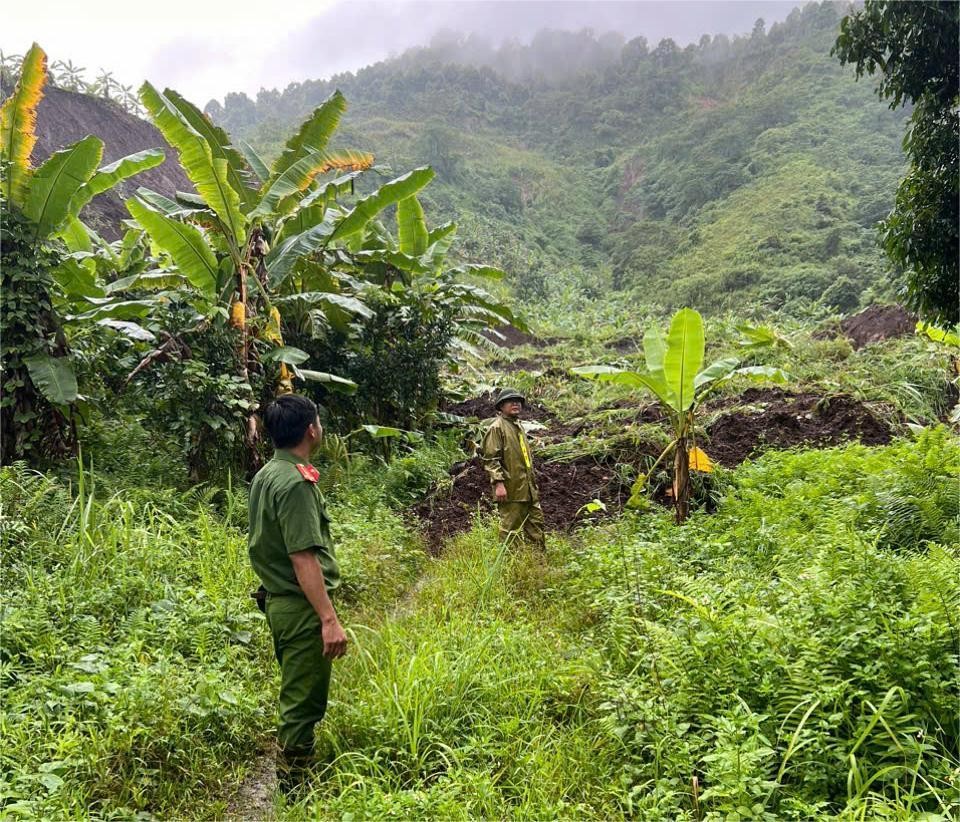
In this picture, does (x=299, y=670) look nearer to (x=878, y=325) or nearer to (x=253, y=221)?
(x=253, y=221)

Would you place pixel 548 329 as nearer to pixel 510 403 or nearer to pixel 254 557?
pixel 510 403

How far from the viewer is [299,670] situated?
3.02 metres

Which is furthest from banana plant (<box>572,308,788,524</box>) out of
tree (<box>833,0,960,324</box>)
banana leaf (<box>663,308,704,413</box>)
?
tree (<box>833,0,960,324</box>)

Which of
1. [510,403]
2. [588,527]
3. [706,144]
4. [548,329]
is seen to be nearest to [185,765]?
[510,403]

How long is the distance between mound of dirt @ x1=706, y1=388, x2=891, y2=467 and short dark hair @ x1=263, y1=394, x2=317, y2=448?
5638 millimetres

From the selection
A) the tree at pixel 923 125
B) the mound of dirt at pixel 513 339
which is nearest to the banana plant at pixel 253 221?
the tree at pixel 923 125

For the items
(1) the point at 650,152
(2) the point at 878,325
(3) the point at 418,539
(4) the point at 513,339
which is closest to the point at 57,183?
(3) the point at 418,539

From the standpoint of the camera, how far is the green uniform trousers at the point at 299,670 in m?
3.03

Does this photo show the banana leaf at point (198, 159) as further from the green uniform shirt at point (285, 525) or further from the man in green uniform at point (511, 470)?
the green uniform shirt at point (285, 525)

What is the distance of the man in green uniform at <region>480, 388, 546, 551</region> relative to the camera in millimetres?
5941

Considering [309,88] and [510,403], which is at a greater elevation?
[309,88]

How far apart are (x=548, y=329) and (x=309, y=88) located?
61652 millimetres

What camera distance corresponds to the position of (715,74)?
63469 mm

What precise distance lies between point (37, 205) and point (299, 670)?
17.5ft
